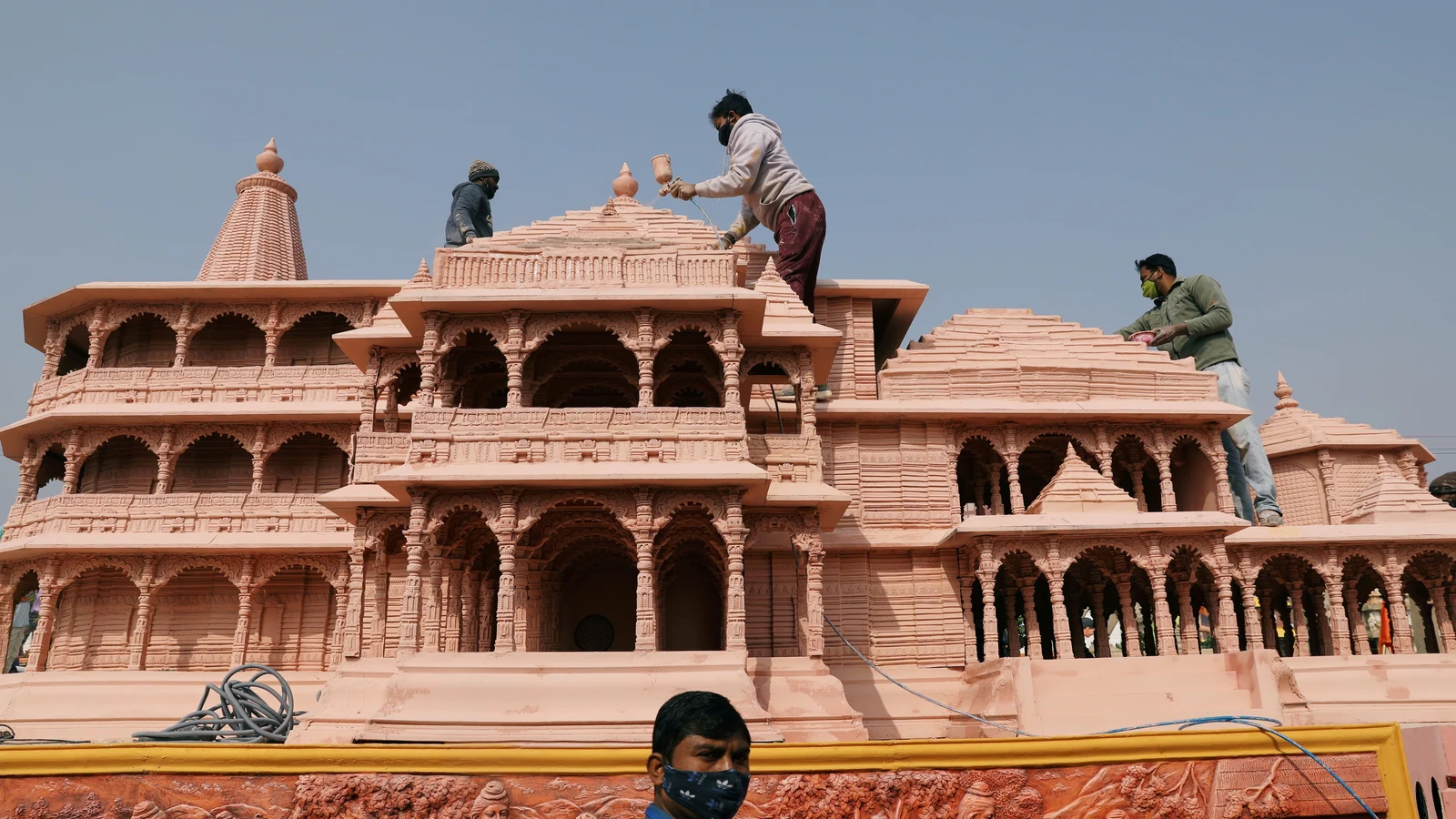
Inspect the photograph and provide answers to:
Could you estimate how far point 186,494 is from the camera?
72.2ft

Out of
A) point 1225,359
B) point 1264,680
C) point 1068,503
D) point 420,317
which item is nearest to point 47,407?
point 420,317

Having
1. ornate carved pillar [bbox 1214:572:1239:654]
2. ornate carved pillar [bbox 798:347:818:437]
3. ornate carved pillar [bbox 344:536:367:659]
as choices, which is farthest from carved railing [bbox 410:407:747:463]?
ornate carved pillar [bbox 1214:572:1239:654]

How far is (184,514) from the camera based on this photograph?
2164 centimetres

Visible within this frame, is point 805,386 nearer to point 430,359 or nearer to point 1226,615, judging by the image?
point 430,359

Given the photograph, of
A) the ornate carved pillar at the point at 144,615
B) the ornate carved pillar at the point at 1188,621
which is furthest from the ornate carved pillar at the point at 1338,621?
the ornate carved pillar at the point at 144,615

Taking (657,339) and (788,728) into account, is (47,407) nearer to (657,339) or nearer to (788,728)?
(657,339)

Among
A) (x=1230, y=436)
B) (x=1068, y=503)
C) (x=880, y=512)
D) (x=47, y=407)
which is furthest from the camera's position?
(x=47, y=407)

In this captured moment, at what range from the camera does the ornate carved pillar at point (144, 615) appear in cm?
2092

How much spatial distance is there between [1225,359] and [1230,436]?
203 cm

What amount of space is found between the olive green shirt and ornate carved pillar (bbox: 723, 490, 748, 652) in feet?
41.5

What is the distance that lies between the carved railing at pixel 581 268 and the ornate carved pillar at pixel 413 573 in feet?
12.3

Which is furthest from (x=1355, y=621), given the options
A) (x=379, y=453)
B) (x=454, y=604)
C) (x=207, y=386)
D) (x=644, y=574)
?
(x=207, y=386)

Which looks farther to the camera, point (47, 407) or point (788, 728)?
point (47, 407)

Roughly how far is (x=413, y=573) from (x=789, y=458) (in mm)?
6129
